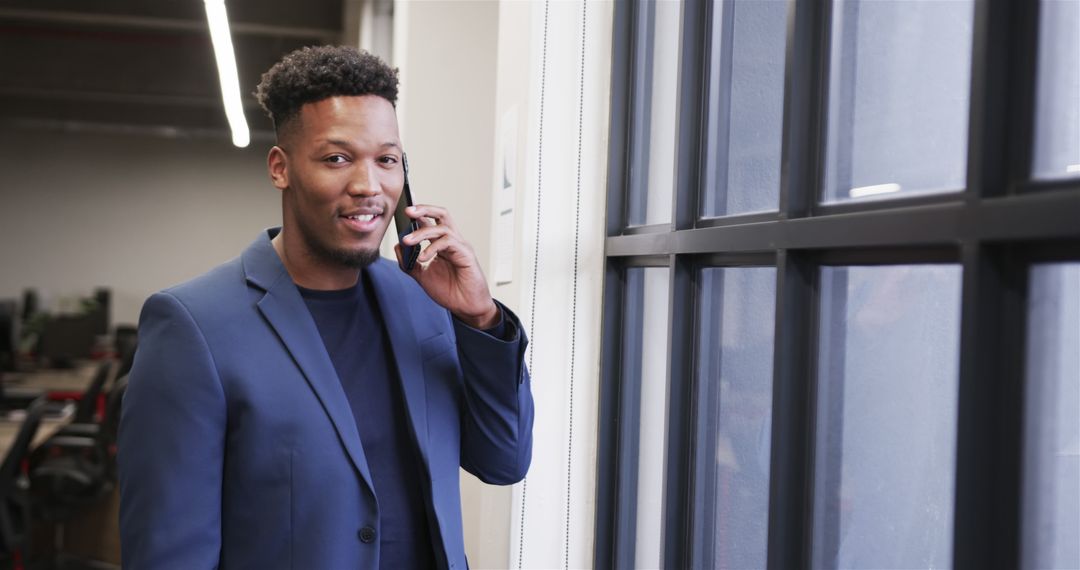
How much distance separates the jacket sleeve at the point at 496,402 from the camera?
5.16 ft

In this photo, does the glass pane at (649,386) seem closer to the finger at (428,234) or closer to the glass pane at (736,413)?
the glass pane at (736,413)

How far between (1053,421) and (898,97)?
1.57 ft

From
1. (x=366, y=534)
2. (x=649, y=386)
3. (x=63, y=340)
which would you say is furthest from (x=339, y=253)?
(x=63, y=340)

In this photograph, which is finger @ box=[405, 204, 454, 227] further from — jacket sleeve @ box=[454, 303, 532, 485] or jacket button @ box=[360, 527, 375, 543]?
jacket button @ box=[360, 527, 375, 543]

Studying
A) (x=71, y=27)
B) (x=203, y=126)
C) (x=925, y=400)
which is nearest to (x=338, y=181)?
(x=925, y=400)

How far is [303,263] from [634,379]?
2.96 feet

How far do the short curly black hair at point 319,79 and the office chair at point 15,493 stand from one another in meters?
3.31

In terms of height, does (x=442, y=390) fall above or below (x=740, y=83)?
below

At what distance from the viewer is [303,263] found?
157 cm

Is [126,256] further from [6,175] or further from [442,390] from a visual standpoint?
[442,390]

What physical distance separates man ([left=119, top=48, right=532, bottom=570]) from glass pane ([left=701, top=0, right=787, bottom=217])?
1.48ft

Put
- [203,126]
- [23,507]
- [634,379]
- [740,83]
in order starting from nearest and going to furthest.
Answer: [740,83]
[634,379]
[23,507]
[203,126]

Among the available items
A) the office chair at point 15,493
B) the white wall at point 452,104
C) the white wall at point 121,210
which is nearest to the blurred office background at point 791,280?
the white wall at point 452,104

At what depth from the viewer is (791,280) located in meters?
1.38
